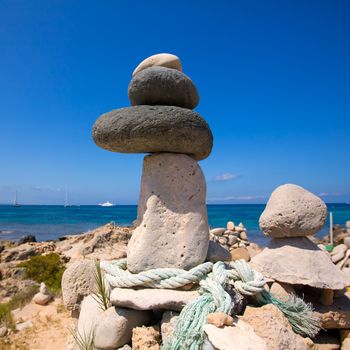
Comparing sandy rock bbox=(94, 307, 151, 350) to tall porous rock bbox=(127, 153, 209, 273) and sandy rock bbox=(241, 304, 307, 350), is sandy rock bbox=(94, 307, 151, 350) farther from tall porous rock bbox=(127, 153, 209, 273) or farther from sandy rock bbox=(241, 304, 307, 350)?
sandy rock bbox=(241, 304, 307, 350)

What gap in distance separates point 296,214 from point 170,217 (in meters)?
1.77

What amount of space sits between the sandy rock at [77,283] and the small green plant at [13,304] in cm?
137

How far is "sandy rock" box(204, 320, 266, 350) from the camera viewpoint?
2.21m

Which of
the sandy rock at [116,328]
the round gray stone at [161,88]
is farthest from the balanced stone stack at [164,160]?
the sandy rock at [116,328]

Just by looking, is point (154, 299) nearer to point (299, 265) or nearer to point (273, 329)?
point (273, 329)

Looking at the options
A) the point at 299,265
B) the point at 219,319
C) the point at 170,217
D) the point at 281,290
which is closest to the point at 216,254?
the point at 170,217

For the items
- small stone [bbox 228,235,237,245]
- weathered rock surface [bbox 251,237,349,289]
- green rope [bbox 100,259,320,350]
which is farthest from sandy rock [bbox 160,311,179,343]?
small stone [bbox 228,235,237,245]

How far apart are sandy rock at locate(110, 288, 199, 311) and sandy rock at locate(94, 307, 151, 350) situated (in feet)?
0.38

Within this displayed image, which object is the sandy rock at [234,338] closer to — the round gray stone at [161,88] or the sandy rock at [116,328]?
the sandy rock at [116,328]

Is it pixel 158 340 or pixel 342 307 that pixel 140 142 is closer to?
pixel 158 340

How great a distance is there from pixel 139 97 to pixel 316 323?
11.4ft

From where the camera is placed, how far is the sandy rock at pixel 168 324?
280cm

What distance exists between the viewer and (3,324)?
5055 millimetres

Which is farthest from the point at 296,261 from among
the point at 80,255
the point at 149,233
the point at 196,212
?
the point at 80,255
